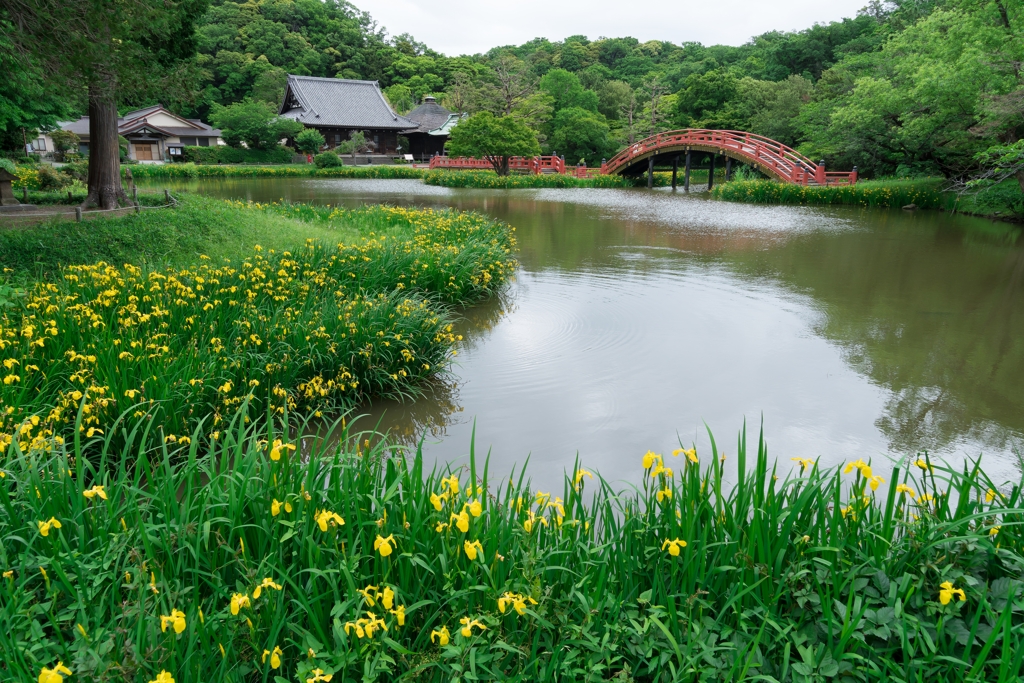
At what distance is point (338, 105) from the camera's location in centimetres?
4225

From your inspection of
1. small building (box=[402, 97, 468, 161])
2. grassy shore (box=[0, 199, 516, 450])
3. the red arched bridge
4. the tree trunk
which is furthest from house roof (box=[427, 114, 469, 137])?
grassy shore (box=[0, 199, 516, 450])

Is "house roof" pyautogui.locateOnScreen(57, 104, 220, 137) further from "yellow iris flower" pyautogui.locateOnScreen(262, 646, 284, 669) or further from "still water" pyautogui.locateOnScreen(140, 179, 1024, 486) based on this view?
"yellow iris flower" pyautogui.locateOnScreen(262, 646, 284, 669)

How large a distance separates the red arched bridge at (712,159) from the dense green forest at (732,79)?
148cm

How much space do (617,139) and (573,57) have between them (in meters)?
22.0

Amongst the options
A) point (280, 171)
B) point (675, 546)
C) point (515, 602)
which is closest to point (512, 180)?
point (280, 171)

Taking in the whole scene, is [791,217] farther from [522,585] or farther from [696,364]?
[522,585]

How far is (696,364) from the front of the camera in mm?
6047

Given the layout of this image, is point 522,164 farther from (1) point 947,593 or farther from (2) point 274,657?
(2) point 274,657

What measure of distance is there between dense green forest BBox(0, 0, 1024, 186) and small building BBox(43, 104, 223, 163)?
15.2 feet

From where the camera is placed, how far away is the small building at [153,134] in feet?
120

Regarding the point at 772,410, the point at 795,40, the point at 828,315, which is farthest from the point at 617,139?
the point at 772,410

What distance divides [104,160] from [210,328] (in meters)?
8.71

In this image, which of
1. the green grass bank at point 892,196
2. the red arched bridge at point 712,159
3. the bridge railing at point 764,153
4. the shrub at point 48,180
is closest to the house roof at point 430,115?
the red arched bridge at point 712,159

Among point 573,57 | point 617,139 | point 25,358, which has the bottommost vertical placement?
point 25,358
